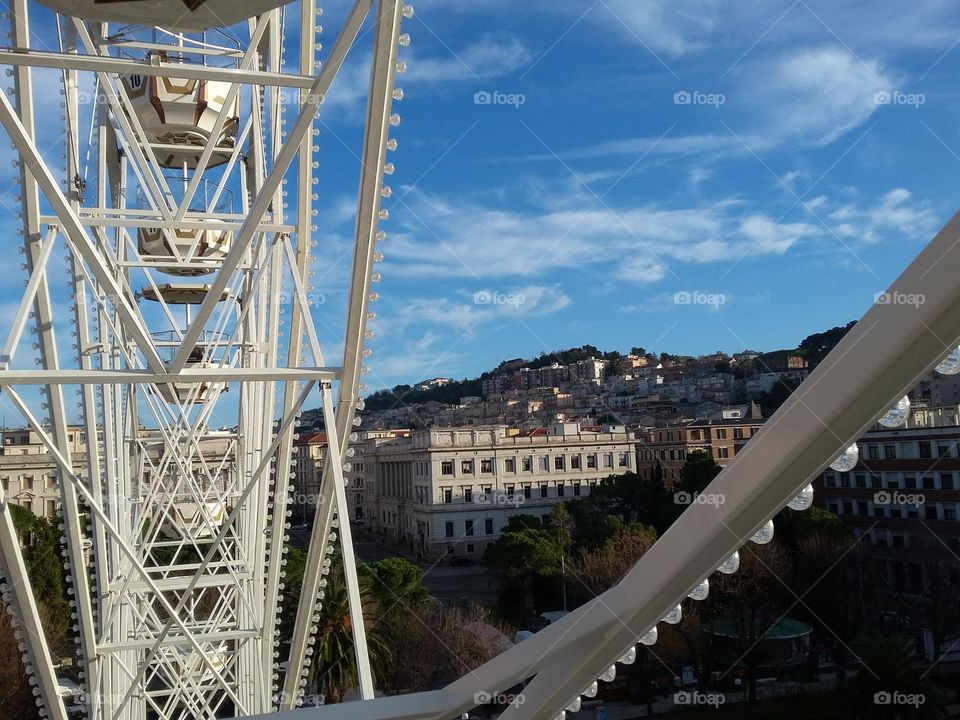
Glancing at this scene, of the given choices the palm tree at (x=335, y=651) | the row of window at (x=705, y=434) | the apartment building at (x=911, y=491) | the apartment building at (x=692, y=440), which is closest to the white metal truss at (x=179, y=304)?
the palm tree at (x=335, y=651)

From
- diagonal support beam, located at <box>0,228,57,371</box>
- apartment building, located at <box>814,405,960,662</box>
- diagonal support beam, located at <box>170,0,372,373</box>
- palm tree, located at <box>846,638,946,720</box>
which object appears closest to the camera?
diagonal support beam, located at <box>170,0,372,373</box>

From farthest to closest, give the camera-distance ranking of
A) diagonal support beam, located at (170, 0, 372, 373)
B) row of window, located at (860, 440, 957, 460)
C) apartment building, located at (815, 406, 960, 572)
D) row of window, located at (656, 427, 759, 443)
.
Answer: row of window, located at (656, 427, 759, 443) < row of window, located at (860, 440, 957, 460) < apartment building, located at (815, 406, 960, 572) < diagonal support beam, located at (170, 0, 372, 373)

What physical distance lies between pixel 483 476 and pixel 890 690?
33.6 metres

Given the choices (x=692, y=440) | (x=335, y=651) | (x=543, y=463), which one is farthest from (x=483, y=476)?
(x=335, y=651)

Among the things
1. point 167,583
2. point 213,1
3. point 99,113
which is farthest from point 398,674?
point 213,1

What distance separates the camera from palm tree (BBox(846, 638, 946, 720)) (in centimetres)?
1892

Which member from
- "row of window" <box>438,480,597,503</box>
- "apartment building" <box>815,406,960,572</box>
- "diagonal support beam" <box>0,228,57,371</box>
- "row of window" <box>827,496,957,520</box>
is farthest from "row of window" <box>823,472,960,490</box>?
"diagonal support beam" <box>0,228,57,371</box>

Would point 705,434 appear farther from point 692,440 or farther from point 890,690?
point 890,690

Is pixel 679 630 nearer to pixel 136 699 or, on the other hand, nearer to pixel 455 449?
pixel 136 699

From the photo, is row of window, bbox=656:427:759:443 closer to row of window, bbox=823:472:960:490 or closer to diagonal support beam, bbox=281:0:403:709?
row of window, bbox=823:472:960:490

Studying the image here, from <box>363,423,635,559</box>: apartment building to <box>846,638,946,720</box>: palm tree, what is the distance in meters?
29.8

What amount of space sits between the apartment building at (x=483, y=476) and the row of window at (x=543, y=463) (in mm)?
57

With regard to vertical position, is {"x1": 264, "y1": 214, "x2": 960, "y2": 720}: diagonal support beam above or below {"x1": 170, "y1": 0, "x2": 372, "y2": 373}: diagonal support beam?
below

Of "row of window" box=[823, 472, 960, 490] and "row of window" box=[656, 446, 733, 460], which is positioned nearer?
"row of window" box=[823, 472, 960, 490]
